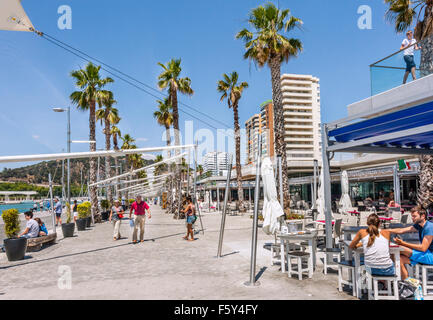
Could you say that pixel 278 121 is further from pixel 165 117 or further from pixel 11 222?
pixel 165 117

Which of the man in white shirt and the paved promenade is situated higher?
the man in white shirt

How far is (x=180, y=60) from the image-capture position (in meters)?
25.4

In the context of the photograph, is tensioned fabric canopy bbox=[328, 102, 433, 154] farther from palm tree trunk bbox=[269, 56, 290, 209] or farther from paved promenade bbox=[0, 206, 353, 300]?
palm tree trunk bbox=[269, 56, 290, 209]

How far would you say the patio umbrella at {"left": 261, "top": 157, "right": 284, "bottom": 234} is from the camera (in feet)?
24.3

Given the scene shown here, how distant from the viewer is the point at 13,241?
909 centimetres

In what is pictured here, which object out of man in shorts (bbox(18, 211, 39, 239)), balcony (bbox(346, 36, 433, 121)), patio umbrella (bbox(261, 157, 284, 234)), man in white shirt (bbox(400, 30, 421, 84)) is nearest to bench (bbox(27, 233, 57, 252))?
man in shorts (bbox(18, 211, 39, 239))

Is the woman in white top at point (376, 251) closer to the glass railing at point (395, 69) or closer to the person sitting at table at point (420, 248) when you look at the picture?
the person sitting at table at point (420, 248)

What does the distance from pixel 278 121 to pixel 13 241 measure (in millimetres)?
11960

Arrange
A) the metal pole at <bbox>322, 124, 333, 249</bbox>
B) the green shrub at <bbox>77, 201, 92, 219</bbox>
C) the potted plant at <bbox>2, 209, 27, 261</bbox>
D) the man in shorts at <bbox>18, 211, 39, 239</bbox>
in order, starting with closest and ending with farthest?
1. the metal pole at <bbox>322, 124, 333, 249</bbox>
2. the potted plant at <bbox>2, 209, 27, 261</bbox>
3. the man in shorts at <bbox>18, 211, 39, 239</bbox>
4. the green shrub at <bbox>77, 201, 92, 219</bbox>

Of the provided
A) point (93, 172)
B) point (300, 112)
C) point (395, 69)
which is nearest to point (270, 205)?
point (395, 69)

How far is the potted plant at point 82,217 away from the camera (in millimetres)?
16500

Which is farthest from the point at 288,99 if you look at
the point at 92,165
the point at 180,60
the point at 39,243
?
the point at 39,243

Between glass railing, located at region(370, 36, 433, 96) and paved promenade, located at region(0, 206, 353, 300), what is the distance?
7.15 metres

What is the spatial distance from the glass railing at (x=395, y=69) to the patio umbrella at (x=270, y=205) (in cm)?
640
